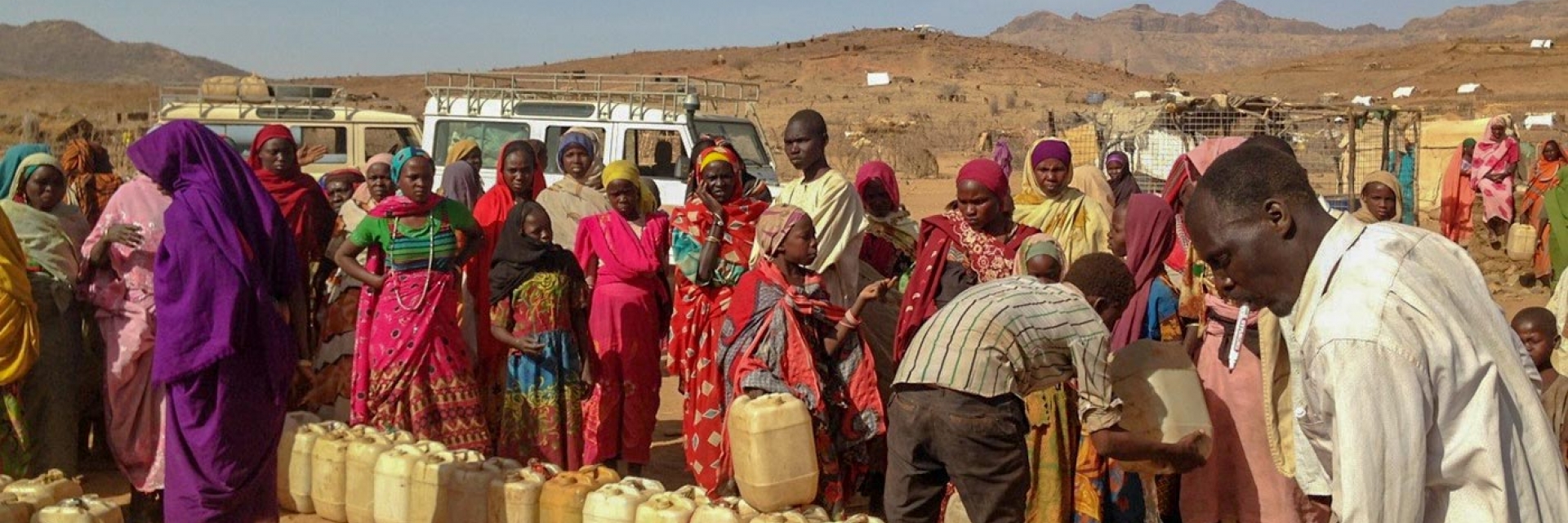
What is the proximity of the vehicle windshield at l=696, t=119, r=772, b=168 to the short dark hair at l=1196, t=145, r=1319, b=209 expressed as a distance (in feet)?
32.5

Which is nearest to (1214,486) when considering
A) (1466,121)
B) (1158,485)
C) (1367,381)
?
(1158,485)

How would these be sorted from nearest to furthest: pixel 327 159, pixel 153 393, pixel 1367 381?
pixel 1367 381 < pixel 153 393 < pixel 327 159

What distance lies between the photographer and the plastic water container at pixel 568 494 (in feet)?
17.8

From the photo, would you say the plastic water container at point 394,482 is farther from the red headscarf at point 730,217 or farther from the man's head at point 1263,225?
the man's head at point 1263,225

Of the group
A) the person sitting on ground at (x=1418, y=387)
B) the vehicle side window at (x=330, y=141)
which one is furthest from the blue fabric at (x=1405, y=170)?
the person sitting on ground at (x=1418, y=387)

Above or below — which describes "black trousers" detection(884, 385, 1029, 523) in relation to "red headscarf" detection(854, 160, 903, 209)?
below

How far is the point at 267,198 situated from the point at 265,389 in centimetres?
64

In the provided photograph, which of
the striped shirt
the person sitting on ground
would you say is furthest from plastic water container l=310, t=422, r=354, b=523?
the person sitting on ground

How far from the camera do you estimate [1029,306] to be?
4.23m

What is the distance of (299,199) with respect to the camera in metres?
7.14

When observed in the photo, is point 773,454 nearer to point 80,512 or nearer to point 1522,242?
point 80,512

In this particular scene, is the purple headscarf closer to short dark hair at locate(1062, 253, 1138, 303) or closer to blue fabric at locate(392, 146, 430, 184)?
short dark hair at locate(1062, 253, 1138, 303)

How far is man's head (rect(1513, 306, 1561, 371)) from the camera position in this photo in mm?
5781

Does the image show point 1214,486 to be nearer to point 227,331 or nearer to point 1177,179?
point 1177,179
